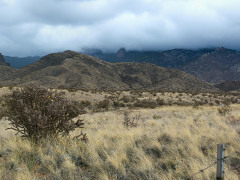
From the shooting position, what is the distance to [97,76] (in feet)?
299

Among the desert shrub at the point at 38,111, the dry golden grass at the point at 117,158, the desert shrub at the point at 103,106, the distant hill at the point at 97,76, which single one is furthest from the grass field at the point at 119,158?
the distant hill at the point at 97,76

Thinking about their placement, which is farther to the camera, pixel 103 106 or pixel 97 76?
pixel 97 76

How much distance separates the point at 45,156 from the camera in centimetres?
505

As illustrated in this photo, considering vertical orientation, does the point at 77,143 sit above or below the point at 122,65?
below

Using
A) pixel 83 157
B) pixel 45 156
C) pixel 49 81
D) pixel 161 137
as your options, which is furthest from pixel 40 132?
pixel 49 81

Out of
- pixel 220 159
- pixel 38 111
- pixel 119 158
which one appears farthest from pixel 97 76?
pixel 220 159

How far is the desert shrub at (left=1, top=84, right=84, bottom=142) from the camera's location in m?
5.78

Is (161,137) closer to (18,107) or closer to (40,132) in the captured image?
(40,132)

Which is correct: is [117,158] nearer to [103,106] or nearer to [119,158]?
[119,158]

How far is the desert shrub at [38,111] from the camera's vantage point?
578 centimetres

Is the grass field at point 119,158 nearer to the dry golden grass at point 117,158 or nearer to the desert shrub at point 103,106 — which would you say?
the dry golden grass at point 117,158

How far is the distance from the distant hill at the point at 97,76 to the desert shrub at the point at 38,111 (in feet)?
222

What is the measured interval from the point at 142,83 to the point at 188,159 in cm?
9752

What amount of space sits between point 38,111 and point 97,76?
86.3 metres
